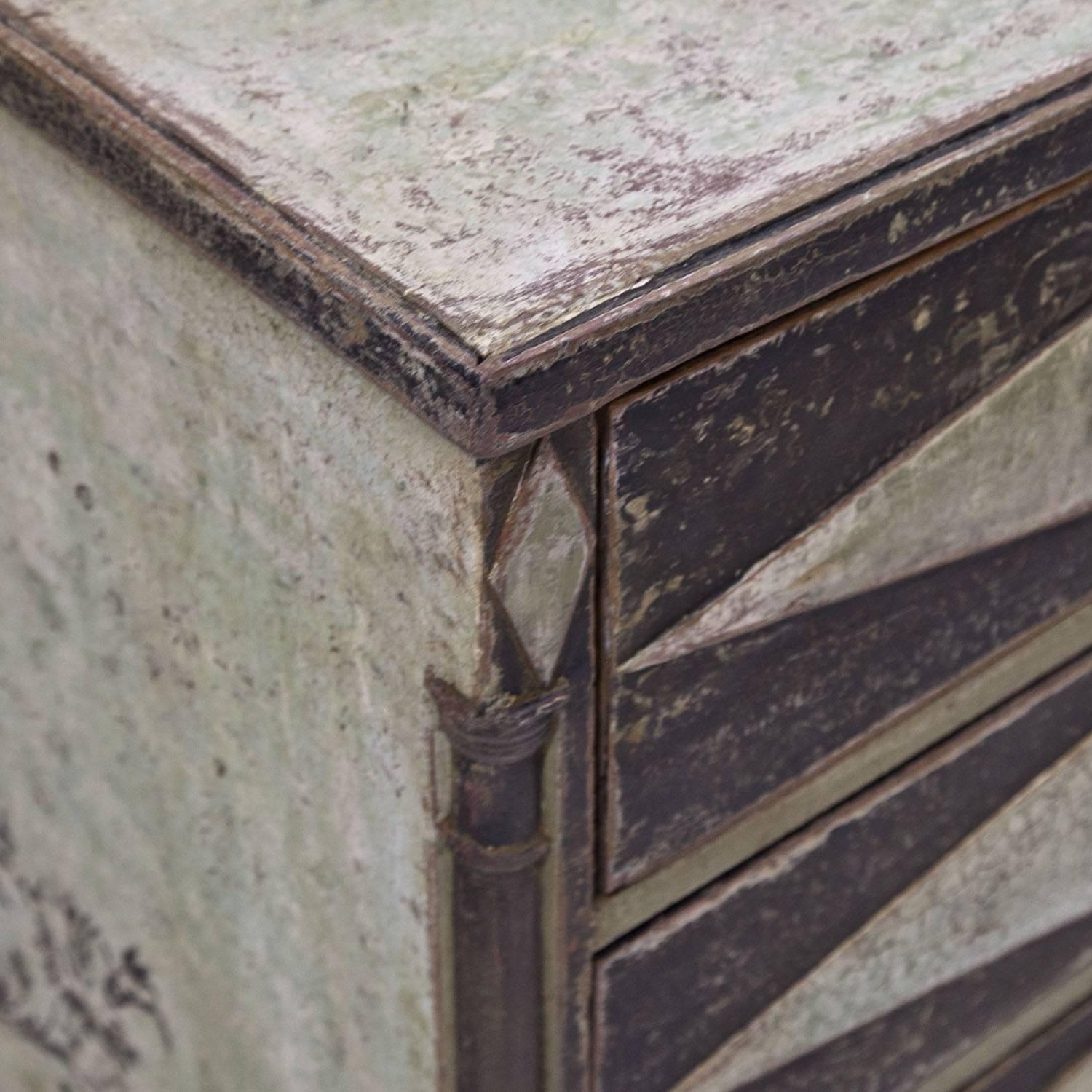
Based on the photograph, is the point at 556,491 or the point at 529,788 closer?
the point at 556,491

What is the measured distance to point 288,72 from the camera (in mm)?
1015

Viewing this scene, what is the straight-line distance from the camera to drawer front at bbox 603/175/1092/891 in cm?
95

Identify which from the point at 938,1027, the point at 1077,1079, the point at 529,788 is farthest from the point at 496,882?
the point at 1077,1079

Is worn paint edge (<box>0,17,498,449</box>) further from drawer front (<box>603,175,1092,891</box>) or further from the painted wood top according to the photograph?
drawer front (<box>603,175,1092,891</box>)

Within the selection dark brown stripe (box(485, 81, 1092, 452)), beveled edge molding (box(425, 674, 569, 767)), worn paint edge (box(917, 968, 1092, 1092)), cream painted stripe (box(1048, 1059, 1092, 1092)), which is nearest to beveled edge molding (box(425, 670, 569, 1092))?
beveled edge molding (box(425, 674, 569, 767))

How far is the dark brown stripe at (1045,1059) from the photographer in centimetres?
167

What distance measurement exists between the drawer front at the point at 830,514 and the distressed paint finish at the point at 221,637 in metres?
A: 0.13

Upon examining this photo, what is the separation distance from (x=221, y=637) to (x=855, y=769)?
0.45 meters

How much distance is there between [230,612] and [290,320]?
0.28 m

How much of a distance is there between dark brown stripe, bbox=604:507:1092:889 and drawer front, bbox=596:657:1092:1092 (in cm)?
8

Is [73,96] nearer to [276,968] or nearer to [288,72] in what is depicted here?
[288,72]

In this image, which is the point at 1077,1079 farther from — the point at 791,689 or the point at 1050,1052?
the point at 791,689

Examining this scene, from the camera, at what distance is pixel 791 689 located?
44.1 inches

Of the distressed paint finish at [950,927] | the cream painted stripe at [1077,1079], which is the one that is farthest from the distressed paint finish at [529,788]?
the cream painted stripe at [1077,1079]
